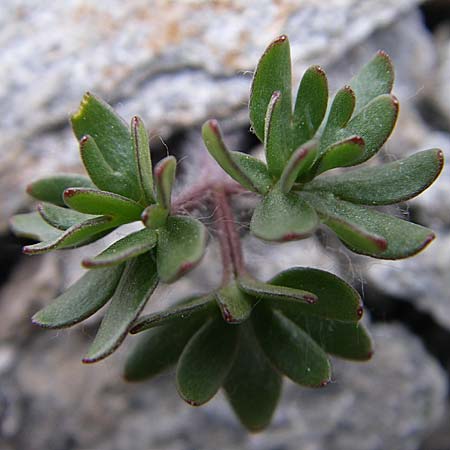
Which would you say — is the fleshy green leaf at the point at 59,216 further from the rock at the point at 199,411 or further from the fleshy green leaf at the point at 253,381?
the rock at the point at 199,411

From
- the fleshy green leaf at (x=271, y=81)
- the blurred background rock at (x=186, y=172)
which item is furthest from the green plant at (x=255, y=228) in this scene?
the blurred background rock at (x=186, y=172)

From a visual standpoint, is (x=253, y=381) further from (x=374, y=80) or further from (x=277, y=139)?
(x=374, y=80)

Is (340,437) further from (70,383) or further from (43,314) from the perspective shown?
(43,314)

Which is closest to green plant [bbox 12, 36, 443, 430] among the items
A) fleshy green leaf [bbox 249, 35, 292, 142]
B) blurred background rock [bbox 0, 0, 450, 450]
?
fleshy green leaf [bbox 249, 35, 292, 142]

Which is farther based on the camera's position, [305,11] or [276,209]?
[305,11]

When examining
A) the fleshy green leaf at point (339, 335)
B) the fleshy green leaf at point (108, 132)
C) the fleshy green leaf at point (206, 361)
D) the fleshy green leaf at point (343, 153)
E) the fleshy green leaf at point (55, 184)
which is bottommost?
the fleshy green leaf at point (339, 335)

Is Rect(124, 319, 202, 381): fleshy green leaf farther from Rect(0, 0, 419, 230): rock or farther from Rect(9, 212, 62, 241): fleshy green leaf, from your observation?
Rect(0, 0, 419, 230): rock

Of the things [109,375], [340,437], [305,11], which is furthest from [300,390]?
[305,11]
